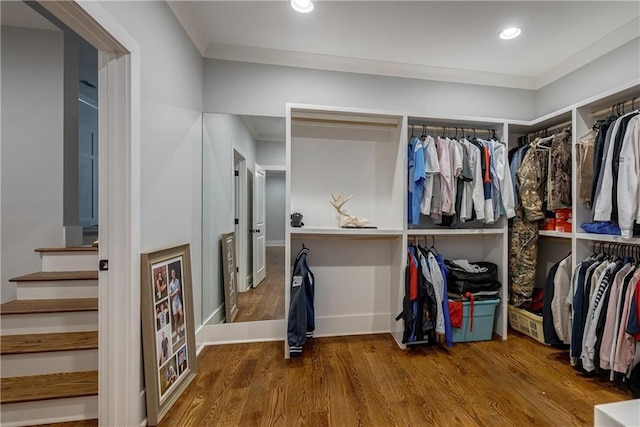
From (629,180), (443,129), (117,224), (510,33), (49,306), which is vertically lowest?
(49,306)

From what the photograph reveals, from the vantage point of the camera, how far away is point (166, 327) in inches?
66.4

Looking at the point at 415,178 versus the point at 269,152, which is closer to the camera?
the point at 415,178

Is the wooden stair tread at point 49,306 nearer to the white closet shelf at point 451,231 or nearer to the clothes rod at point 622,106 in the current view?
the white closet shelf at point 451,231

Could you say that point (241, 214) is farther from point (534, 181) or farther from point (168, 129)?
point (534, 181)

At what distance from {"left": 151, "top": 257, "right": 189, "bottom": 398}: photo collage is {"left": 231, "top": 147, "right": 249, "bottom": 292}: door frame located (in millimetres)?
720

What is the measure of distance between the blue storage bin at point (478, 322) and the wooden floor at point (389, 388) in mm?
72

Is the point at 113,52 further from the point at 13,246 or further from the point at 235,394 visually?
the point at 235,394

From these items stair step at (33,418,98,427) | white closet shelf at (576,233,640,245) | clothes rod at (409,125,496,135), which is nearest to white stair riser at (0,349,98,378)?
stair step at (33,418,98,427)

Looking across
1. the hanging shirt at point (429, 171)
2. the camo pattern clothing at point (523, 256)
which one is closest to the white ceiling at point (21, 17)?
the hanging shirt at point (429, 171)

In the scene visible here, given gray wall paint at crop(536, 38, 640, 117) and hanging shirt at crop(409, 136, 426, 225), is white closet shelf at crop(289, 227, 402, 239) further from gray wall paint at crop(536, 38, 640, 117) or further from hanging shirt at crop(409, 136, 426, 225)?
gray wall paint at crop(536, 38, 640, 117)

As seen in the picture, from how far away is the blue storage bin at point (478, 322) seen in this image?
2.49 meters

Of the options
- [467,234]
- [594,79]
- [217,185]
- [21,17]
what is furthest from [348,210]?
[21,17]

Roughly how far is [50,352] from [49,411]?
319 millimetres

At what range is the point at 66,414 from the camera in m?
1.54
